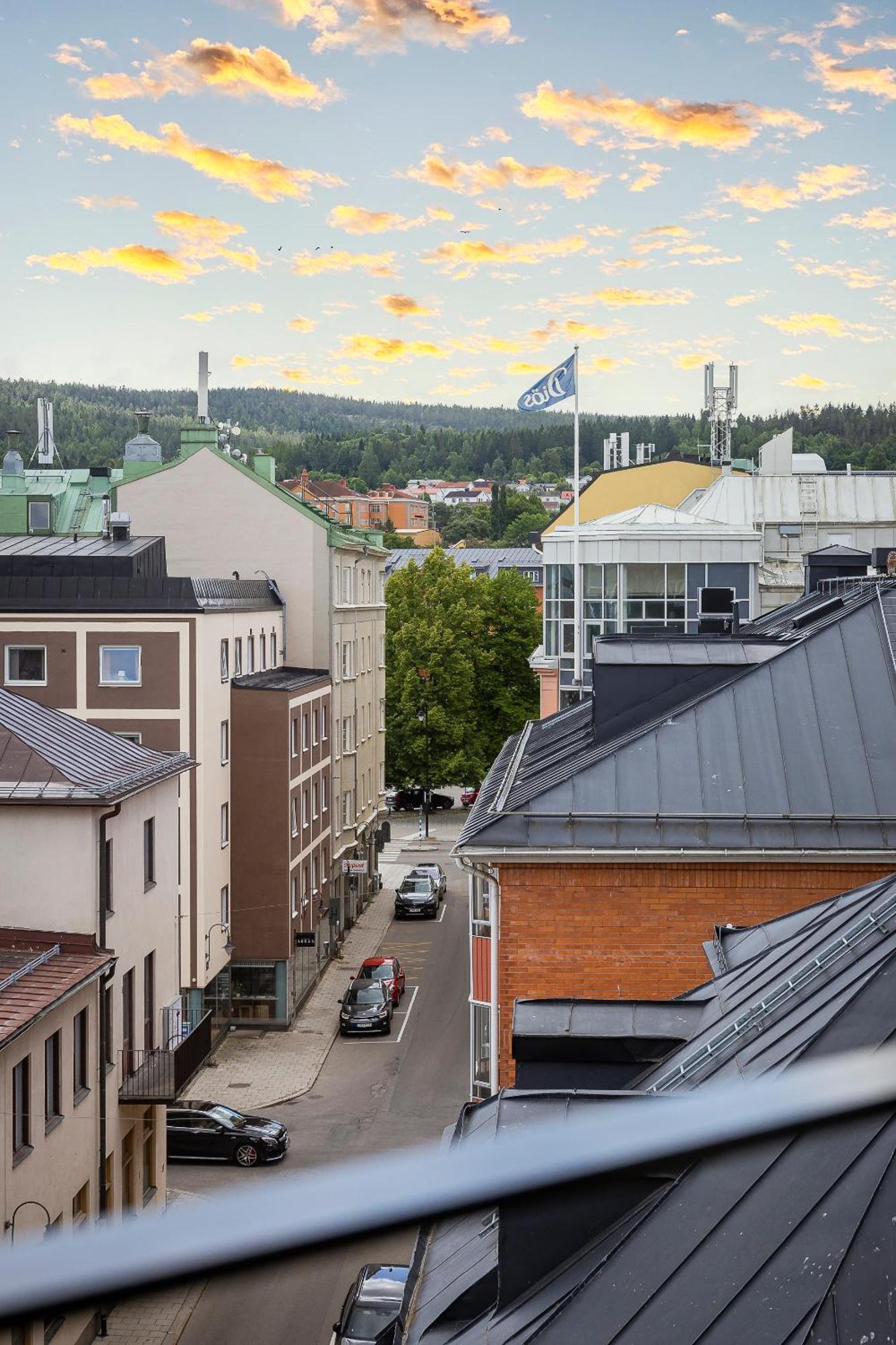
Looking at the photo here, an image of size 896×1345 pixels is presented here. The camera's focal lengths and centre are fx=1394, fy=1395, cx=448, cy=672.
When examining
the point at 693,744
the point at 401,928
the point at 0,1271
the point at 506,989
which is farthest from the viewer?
the point at 401,928

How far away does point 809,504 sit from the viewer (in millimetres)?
47062

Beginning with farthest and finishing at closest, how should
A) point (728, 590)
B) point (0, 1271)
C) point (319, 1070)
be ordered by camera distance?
point (319, 1070)
point (728, 590)
point (0, 1271)

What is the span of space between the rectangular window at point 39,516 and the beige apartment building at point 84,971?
37.0 metres

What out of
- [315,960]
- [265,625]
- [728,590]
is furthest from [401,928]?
[728,590]

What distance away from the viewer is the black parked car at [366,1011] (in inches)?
1298

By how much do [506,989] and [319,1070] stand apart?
1726 centimetres

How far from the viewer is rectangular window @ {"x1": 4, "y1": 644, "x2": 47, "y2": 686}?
1204 inches

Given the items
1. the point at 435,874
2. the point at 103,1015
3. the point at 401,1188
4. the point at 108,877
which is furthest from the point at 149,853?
the point at 435,874

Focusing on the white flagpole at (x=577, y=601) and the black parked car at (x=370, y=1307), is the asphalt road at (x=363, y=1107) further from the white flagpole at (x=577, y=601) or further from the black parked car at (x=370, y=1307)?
the white flagpole at (x=577, y=601)

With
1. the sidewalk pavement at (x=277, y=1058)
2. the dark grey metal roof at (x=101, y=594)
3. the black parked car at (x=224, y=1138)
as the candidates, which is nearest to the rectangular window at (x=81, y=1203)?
the black parked car at (x=224, y=1138)

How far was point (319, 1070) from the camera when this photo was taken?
3052 centimetres

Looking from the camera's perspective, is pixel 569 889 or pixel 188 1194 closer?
pixel 569 889

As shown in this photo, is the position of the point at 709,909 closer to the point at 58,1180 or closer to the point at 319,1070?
the point at 58,1180

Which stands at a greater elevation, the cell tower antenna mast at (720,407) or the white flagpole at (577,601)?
the cell tower antenna mast at (720,407)
